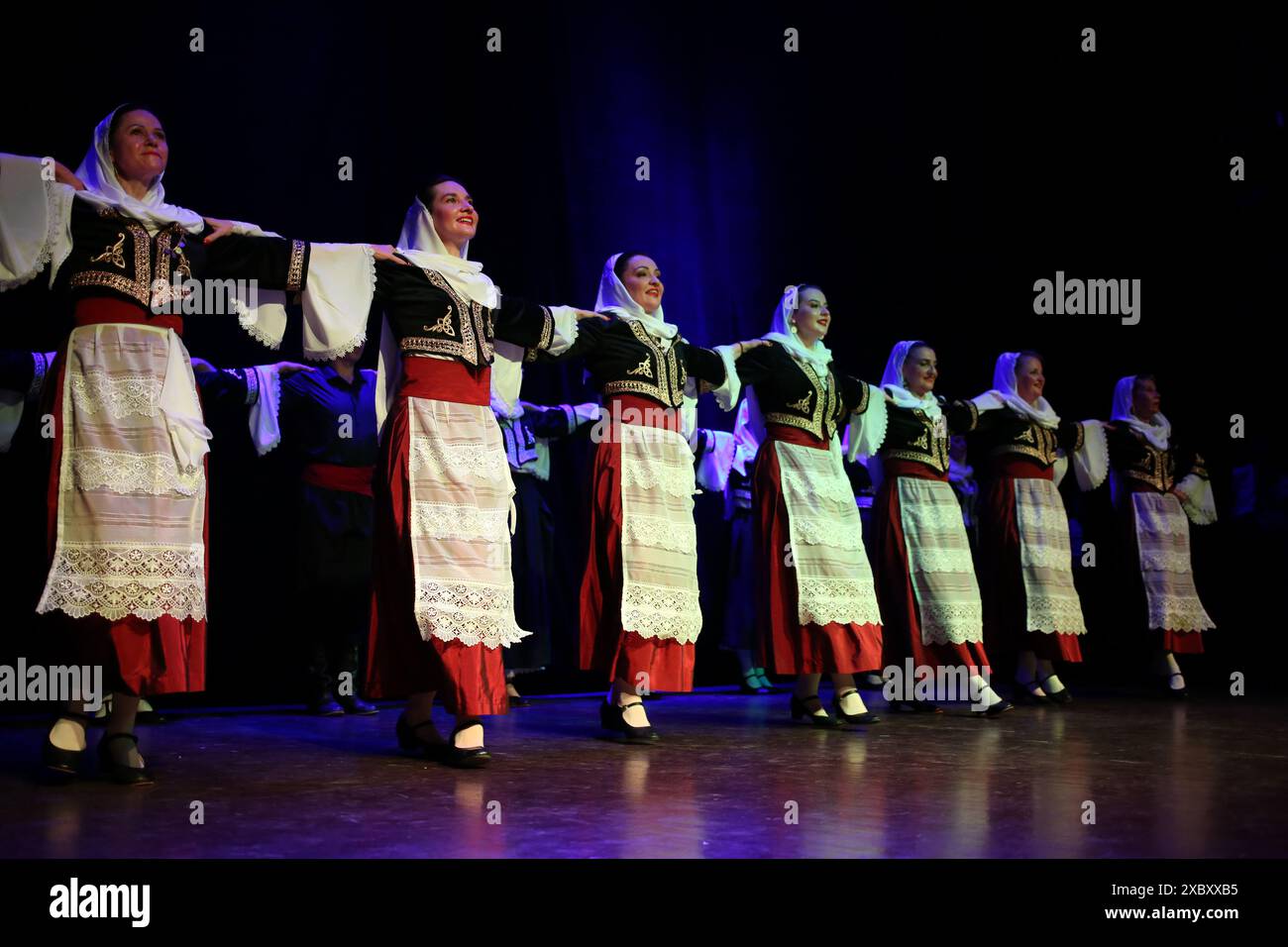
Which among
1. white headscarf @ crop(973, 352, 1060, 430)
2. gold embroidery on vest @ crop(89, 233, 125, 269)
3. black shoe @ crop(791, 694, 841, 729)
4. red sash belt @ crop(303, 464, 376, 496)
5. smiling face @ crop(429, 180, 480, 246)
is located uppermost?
smiling face @ crop(429, 180, 480, 246)

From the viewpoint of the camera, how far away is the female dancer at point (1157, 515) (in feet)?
20.7

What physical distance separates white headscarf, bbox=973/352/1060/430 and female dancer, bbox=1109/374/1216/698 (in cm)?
67

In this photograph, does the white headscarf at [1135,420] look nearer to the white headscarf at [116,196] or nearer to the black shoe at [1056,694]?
the black shoe at [1056,694]

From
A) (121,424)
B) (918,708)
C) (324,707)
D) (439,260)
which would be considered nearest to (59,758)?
(121,424)

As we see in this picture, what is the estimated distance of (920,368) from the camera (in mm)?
5473

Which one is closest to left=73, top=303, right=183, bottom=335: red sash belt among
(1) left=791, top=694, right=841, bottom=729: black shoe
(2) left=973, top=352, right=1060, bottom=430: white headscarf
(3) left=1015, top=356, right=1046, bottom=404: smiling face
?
(1) left=791, top=694, right=841, bottom=729: black shoe

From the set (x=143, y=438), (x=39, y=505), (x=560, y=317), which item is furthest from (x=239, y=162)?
(x=143, y=438)

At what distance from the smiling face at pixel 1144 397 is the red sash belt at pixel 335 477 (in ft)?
13.2

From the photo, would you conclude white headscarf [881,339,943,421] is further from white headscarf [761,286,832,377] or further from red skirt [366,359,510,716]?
red skirt [366,359,510,716]

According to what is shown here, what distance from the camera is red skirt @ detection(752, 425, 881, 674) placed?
15.3 ft

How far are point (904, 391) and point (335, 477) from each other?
251 cm

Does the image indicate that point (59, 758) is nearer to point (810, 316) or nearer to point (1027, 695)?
point (810, 316)

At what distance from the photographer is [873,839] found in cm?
243
